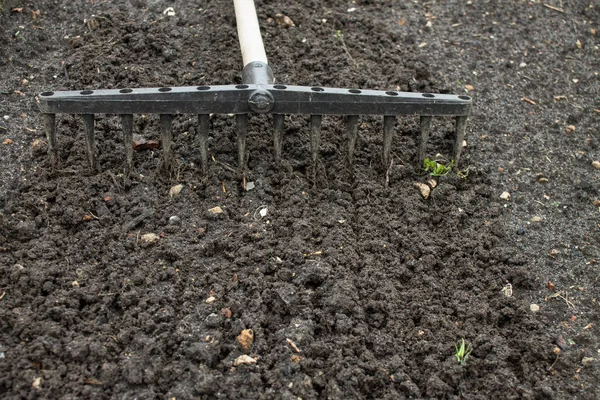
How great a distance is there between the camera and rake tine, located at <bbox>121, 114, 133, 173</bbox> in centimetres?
357

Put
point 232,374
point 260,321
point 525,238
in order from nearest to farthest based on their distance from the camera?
1. point 232,374
2. point 260,321
3. point 525,238

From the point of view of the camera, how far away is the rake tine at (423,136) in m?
3.78

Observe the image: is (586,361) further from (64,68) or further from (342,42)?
(64,68)

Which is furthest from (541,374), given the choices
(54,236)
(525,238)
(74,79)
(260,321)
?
(74,79)

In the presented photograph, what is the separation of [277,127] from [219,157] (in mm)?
382

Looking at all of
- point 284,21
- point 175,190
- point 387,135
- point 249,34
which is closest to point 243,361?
point 175,190

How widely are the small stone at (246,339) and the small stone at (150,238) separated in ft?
2.36

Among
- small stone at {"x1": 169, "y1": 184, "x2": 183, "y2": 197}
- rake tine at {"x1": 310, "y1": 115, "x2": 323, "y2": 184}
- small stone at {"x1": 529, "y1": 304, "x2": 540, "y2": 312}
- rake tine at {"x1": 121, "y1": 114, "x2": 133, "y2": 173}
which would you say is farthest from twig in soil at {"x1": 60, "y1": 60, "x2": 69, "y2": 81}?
small stone at {"x1": 529, "y1": 304, "x2": 540, "y2": 312}

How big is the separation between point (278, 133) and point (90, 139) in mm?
993

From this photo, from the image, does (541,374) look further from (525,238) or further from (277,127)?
(277,127)

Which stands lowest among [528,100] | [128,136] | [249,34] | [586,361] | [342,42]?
[586,361]

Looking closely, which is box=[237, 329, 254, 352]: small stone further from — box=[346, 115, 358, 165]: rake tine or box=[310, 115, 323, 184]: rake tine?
box=[346, 115, 358, 165]: rake tine

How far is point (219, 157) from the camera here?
3.81m

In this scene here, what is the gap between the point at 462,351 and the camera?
9.72 feet
